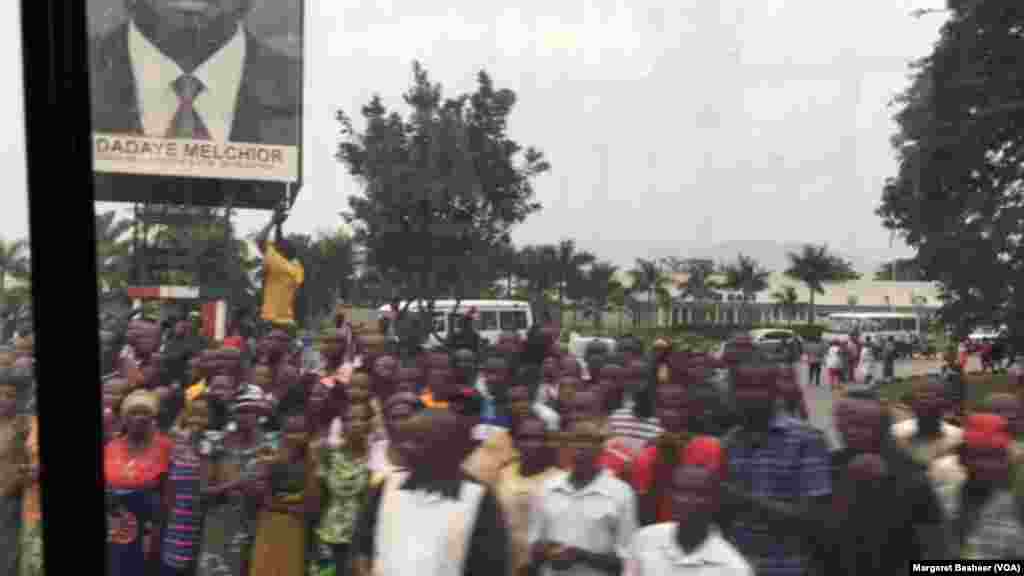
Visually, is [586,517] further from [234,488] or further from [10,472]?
[10,472]

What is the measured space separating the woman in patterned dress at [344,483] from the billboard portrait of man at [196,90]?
3.35 feet

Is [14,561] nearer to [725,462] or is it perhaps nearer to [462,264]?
[462,264]

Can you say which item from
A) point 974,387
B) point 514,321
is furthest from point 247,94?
point 974,387

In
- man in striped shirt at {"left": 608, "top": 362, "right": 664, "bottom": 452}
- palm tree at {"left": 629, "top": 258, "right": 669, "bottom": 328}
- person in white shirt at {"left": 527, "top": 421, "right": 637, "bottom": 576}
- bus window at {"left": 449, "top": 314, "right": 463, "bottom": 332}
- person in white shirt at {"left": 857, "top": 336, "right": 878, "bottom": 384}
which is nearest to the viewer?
person in white shirt at {"left": 527, "top": 421, "right": 637, "bottom": 576}

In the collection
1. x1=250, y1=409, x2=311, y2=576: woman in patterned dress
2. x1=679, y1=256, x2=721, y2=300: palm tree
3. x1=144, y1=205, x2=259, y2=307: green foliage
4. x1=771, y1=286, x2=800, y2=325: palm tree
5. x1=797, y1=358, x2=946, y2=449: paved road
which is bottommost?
x1=250, y1=409, x2=311, y2=576: woman in patterned dress

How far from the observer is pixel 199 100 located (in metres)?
4.62

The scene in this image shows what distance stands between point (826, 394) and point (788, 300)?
0.62 metres

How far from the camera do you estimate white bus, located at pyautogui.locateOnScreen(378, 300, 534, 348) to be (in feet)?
12.4

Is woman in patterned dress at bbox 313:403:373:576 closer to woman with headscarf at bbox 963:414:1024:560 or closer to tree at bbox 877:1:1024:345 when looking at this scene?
woman with headscarf at bbox 963:414:1024:560

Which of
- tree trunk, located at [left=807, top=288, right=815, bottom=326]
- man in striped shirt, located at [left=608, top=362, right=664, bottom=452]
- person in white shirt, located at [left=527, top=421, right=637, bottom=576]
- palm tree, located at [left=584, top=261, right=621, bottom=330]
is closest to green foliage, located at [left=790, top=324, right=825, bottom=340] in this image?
tree trunk, located at [left=807, top=288, right=815, bottom=326]

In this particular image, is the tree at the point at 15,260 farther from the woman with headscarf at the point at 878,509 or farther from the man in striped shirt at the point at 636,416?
the woman with headscarf at the point at 878,509

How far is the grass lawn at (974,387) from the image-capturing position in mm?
2742

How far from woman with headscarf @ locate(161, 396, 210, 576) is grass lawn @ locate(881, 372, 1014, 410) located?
6.61 ft

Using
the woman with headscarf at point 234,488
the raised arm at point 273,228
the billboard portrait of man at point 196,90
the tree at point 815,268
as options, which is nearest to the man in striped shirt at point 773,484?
the tree at point 815,268
